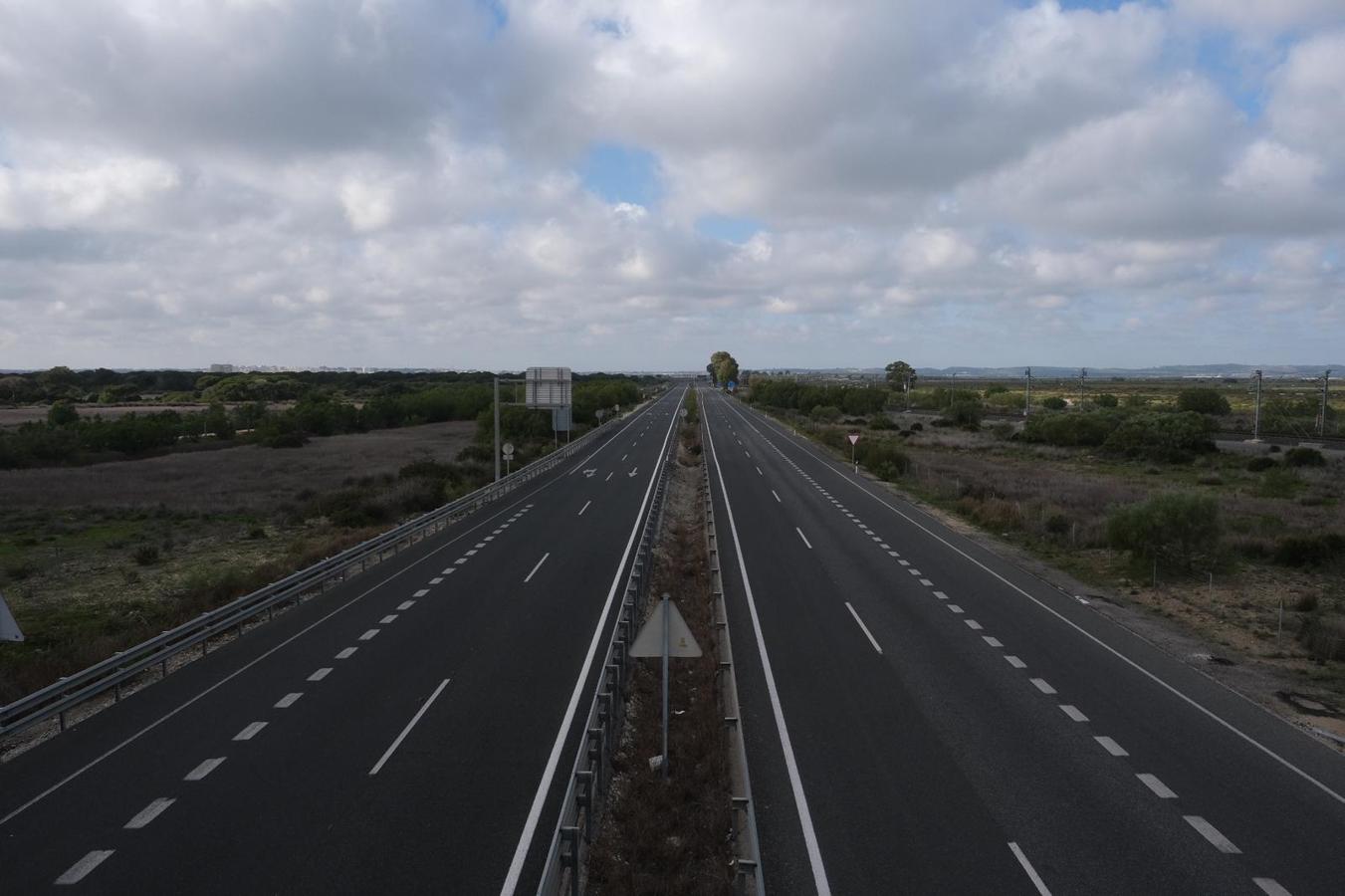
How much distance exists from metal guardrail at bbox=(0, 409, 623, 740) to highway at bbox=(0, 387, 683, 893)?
370mm

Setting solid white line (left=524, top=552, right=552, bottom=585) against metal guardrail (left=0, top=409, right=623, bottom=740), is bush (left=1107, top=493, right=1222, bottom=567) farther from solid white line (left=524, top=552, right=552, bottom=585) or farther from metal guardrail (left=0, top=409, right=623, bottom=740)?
metal guardrail (left=0, top=409, right=623, bottom=740)

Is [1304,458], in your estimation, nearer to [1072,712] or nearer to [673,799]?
[1072,712]

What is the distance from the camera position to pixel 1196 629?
17188 mm

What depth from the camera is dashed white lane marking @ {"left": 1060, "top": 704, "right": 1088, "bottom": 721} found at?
466 inches

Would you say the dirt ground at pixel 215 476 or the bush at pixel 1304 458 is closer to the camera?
the dirt ground at pixel 215 476

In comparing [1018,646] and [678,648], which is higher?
[678,648]

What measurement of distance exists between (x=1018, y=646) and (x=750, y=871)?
31.6 ft

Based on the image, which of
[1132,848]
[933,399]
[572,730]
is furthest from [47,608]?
[933,399]

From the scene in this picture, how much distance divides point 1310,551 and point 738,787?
21656mm

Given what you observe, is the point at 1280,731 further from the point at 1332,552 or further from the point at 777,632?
the point at 1332,552

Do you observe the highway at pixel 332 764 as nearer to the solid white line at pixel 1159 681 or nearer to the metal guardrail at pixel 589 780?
the metal guardrail at pixel 589 780

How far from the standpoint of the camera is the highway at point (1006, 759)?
8047mm

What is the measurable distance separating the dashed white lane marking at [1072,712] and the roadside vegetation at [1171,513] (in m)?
4.85

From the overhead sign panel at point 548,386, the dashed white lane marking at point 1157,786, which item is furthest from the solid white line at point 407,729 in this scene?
the overhead sign panel at point 548,386
